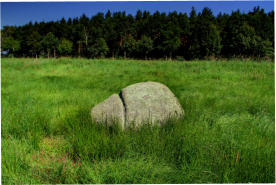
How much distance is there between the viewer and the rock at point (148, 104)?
307 cm

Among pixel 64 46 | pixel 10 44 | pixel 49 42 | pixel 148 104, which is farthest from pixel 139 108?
pixel 10 44

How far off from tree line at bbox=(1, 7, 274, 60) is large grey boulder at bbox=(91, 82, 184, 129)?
34.9m

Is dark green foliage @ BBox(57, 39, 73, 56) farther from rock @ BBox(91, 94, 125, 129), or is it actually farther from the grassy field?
rock @ BBox(91, 94, 125, 129)

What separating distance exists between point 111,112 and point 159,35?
3968 centimetres

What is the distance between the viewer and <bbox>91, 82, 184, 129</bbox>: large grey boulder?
3041mm

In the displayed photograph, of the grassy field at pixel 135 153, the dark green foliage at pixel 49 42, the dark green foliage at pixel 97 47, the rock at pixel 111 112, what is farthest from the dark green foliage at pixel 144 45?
the grassy field at pixel 135 153

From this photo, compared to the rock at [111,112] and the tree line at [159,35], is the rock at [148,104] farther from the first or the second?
the tree line at [159,35]

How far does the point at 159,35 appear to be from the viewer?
4003 centimetres

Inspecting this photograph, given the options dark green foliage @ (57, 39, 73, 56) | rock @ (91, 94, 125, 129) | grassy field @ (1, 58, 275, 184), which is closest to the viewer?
grassy field @ (1, 58, 275, 184)

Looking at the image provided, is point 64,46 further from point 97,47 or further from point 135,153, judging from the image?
point 135,153

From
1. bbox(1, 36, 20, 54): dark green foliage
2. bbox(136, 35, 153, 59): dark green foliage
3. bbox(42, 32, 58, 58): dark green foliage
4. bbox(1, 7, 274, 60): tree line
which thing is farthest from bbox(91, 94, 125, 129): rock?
bbox(1, 36, 20, 54): dark green foliage

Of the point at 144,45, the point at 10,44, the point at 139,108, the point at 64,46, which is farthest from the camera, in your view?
the point at 10,44

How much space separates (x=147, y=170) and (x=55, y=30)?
46.9 metres

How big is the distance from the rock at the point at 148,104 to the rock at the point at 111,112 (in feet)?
0.32
